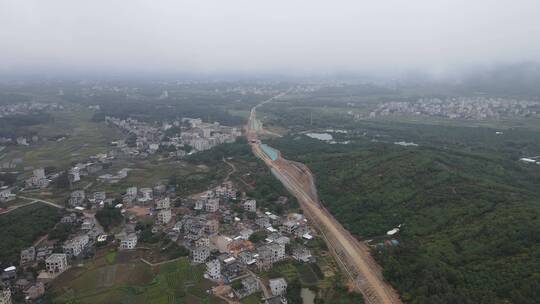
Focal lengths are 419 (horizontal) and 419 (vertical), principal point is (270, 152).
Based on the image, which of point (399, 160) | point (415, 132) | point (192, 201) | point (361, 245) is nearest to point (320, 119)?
point (415, 132)

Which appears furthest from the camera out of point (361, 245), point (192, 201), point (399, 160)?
point (399, 160)

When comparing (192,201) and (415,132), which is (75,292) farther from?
(415,132)

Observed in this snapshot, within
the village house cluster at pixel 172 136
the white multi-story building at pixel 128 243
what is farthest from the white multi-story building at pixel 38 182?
the white multi-story building at pixel 128 243

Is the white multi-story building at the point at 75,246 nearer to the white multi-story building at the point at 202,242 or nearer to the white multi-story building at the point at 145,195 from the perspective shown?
the white multi-story building at the point at 202,242

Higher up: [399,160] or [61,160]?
[399,160]

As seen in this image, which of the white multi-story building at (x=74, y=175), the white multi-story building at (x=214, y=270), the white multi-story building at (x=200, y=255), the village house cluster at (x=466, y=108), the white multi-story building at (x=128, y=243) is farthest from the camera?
the village house cluster at (x=466, y=108)

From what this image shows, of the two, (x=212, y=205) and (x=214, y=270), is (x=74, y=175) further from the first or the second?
(x=214, y=270)

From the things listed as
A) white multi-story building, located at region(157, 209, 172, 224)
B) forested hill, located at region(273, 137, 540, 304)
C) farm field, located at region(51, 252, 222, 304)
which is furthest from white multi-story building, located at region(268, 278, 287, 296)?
white multi-story building, located at region(157, 209, 172, 224)
